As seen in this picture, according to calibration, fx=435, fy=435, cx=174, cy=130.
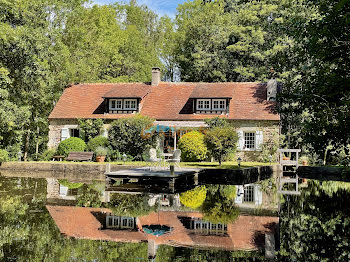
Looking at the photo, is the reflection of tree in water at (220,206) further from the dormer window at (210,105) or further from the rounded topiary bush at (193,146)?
the dormer window at (210,105)

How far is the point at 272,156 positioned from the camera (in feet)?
82.6

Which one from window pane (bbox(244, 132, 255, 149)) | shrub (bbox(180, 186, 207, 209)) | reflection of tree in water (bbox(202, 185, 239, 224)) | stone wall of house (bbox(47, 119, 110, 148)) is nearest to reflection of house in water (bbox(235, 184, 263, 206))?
reflection of tree in water (bbox(202, 185, 239, 224))

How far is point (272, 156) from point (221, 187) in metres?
9.76

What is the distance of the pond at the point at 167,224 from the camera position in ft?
21.9

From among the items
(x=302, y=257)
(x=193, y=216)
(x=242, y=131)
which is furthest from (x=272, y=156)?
(x=302, y=257)

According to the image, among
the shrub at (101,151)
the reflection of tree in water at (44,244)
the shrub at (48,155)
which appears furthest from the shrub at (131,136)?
the reflection of tree in water at (44,244)

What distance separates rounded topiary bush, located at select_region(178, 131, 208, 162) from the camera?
22.5 metres

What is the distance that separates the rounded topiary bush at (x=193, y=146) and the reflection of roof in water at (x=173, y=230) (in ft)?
40.2

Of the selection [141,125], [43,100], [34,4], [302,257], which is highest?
[34,4]

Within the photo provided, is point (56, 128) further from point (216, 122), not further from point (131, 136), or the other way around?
point (216, 122)

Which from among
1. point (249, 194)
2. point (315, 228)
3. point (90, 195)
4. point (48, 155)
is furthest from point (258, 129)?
point (315, 228)

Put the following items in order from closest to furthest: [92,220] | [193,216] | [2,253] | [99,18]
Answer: [2,253]
[92,220]
[193,216]
[99,18]

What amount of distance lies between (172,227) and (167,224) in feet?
1.01

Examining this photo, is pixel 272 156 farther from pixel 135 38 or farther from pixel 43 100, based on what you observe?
pixel 135 38
